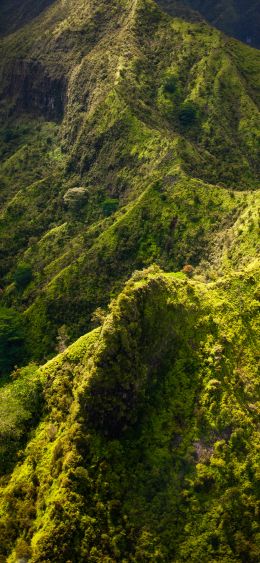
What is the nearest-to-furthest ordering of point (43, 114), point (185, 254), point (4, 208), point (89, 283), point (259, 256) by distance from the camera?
point (259, 256)
point (185, 254)
point (89, 283)
point (4, 208)
point (43, 114)

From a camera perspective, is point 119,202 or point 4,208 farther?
point 4,208

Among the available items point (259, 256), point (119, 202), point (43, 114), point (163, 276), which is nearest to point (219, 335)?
point (163, 276)

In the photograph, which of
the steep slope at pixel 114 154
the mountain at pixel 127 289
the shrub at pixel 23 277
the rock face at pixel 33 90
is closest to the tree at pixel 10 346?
the mountain at pixel 127 289

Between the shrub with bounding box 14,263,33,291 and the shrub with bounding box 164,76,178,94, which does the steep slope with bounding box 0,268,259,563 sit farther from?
the shrub with bounding box 164,76,178,94

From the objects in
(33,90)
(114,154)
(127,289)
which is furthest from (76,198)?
(127,289)

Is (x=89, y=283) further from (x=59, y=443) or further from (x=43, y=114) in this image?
(x=43, y=114)

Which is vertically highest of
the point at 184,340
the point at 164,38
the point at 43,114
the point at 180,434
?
the point at 164,38

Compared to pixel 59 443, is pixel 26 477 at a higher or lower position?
lower

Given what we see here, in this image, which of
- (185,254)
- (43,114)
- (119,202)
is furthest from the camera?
(43,114)
